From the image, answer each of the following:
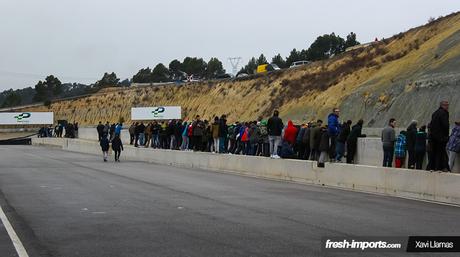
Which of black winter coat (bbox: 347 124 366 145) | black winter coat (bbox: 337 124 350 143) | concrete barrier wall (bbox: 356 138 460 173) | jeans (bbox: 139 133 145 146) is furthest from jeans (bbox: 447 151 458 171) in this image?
jeans (bbox: 139 133 145 146)

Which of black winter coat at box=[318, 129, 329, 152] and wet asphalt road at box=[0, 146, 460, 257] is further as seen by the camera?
black winter coat at box=[318, 129, 329, 152]

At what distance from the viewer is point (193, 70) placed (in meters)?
160

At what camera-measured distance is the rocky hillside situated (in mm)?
37156

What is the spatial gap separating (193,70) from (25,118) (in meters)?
68.2

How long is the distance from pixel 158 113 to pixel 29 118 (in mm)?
26184

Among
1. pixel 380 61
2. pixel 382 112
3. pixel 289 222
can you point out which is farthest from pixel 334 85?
pixel 289 222

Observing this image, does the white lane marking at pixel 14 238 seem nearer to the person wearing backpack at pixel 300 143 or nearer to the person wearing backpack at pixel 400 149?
the person wearing backpack at pixel 400 149

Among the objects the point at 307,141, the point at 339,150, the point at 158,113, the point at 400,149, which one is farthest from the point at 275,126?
the point at 158,113

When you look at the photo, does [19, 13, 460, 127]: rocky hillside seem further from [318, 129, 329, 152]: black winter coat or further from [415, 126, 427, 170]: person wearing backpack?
[415, 126, 427, 170]: person wearing backpack

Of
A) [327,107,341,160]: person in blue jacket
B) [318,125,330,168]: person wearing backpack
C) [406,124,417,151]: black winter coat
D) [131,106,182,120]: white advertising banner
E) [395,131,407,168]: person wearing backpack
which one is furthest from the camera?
[131,106,182,120]: white advertising banner

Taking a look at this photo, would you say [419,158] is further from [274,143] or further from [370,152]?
[274,143]

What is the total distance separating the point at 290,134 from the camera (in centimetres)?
2192

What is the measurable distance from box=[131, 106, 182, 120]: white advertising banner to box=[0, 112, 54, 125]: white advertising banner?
1958 cm

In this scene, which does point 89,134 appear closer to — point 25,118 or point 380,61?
point 380,61
